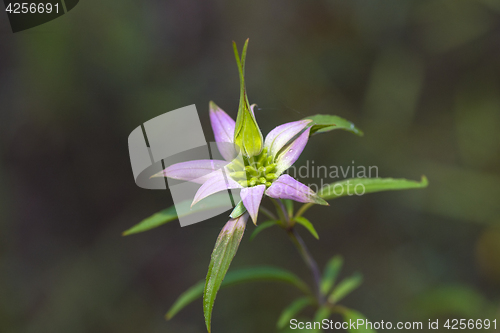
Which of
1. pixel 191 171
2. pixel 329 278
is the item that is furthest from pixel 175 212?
pixel 329 278

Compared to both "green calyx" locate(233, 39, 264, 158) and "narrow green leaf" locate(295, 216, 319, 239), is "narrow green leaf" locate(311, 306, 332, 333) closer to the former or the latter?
"narrow green leaf" locate(295, 216, 319, 239)

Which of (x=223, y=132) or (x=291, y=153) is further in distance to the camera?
(x=223, y=132)

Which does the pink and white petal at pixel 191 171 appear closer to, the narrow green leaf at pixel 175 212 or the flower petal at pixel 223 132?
the flower petal at pixel 223 132

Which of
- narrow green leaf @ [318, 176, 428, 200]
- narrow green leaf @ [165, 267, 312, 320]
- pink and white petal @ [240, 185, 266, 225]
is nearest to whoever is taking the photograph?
pink and white petal @ [240, 185, 266, 225]

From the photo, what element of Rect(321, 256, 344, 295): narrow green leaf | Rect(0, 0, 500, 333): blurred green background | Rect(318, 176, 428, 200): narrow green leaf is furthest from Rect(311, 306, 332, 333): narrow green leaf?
Rect(0, 0, 500, 333): blurred green background

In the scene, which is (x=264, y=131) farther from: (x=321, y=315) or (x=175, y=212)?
(x=175, y=212)

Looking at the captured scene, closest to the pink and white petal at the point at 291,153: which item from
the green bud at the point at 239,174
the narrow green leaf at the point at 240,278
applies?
the green bud at the point at 239,174
